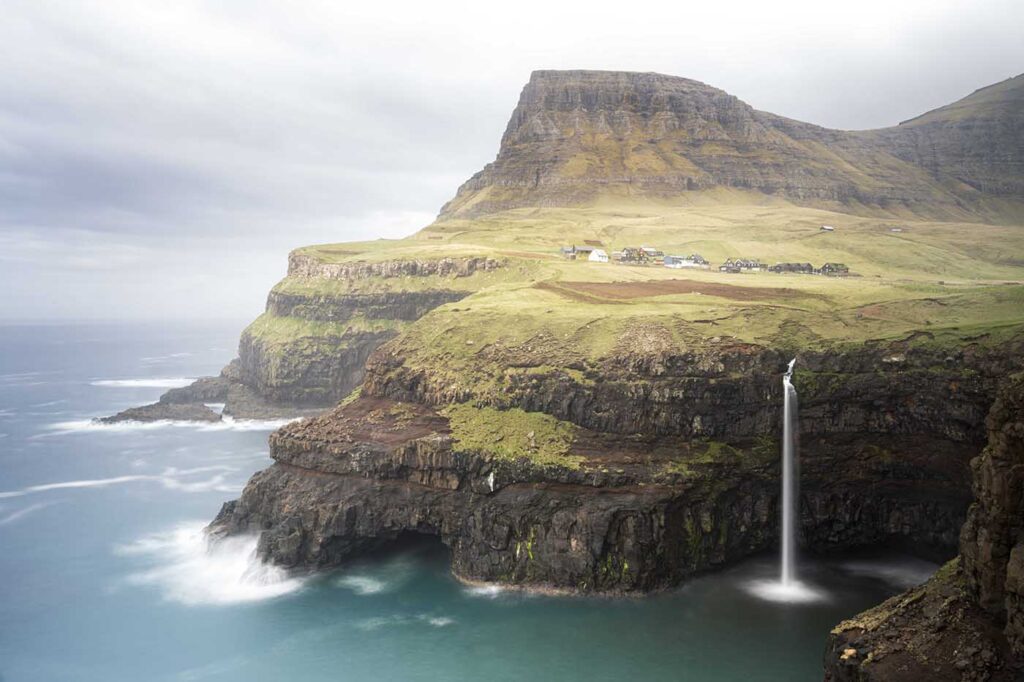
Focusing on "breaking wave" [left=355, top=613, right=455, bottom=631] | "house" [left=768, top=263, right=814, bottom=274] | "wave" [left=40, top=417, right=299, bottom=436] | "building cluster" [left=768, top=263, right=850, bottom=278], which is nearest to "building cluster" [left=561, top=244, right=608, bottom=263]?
"building cluster" [left=768, top=263, right=850, bottom=278]

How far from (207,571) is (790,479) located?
163 ft

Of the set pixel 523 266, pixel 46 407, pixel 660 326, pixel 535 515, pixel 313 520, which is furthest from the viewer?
pixel 46 407

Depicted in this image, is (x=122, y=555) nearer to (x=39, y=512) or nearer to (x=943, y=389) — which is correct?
(x=39, y=512)

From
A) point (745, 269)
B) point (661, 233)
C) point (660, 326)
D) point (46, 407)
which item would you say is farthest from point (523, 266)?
point (46, 407)

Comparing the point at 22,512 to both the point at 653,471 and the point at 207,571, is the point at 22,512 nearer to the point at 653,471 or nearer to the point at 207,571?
the point at 207,571

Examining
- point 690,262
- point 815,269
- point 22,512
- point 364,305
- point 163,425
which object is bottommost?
point 22,512

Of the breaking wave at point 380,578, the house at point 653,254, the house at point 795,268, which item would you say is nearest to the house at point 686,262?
the house at point 653,254

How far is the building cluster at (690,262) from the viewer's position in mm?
108838

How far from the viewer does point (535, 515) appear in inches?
2088

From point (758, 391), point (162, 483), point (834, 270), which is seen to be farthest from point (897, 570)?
point (162, 483)

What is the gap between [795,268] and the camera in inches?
4370

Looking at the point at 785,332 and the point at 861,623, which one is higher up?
the point at 785,332

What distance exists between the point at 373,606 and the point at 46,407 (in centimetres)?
11925

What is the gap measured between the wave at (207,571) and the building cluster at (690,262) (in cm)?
7317
